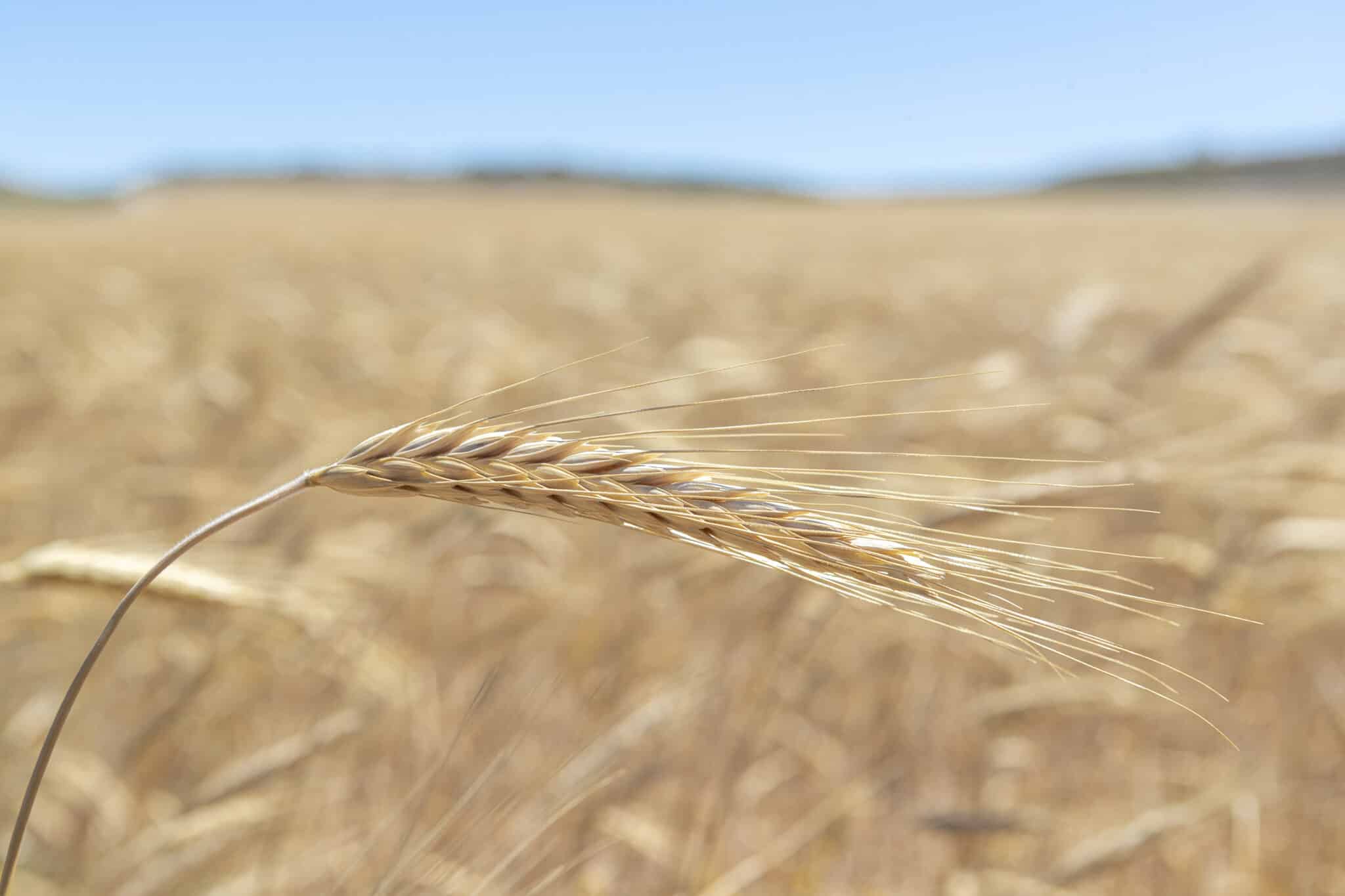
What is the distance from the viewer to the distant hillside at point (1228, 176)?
51.3 meters

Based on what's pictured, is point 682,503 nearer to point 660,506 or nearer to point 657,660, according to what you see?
point 660,506

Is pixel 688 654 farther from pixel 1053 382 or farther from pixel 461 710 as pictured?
pixel 1053 382

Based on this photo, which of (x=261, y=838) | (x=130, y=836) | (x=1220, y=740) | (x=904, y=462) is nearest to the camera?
(x=261, y=838)

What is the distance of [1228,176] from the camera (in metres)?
56.1

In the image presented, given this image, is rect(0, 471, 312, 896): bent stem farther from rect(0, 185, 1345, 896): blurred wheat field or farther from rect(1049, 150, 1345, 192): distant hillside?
rect(1049, 150, 1345, 192): distant hillside

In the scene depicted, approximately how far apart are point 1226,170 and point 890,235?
188ft

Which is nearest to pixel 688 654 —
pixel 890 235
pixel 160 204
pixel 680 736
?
pixel 680 736

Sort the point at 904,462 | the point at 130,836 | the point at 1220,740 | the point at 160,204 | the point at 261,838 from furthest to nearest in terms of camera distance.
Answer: the point at 160,204 → the point at 904,462 → the point at 1220,740 → the point at 130,836 → the point at 261,838

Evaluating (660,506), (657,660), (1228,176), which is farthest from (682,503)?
(1228,176)

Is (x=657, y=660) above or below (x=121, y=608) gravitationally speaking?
below

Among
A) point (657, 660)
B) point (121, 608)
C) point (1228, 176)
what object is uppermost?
point (121, 608)

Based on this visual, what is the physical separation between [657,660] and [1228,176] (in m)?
67.5

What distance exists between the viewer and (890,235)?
1327cm

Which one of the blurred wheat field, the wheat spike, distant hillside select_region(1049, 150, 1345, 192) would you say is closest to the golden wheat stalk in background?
the wheat spike
